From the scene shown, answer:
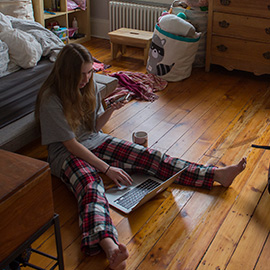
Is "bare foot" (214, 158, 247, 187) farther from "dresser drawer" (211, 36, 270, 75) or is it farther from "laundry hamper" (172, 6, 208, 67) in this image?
"laundry hamper" (172, 6, 208, 67)

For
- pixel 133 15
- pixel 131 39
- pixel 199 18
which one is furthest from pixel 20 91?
pixel 133 15

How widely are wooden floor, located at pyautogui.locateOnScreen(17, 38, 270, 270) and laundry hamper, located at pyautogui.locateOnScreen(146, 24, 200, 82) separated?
0.32 m

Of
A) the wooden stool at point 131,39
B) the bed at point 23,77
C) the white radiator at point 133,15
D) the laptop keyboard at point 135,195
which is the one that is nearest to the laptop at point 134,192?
the laptop keyboard at point 135,195

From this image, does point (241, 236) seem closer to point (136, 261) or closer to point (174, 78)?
point (136, 261)

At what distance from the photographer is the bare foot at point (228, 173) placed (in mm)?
2078

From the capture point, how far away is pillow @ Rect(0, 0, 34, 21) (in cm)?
341

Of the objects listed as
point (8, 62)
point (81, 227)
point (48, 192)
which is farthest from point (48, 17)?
point (48, 192)

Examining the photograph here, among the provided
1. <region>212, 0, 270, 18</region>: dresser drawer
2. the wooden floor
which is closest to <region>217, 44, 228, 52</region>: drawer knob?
<region>212, 0, 270, 18</region>: dresser drawer

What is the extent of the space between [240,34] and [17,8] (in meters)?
2.05

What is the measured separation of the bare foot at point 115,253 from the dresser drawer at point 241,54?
2.55 m

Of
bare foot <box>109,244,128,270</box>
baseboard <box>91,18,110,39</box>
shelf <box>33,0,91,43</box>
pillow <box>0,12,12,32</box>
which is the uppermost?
pillow <box>0,12,12,32</box>

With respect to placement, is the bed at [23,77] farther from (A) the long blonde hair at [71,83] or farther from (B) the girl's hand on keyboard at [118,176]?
(B) the girl's hand on keyboard at [118,176]

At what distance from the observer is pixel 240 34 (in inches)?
139

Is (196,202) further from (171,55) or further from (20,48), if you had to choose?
(171,55)
